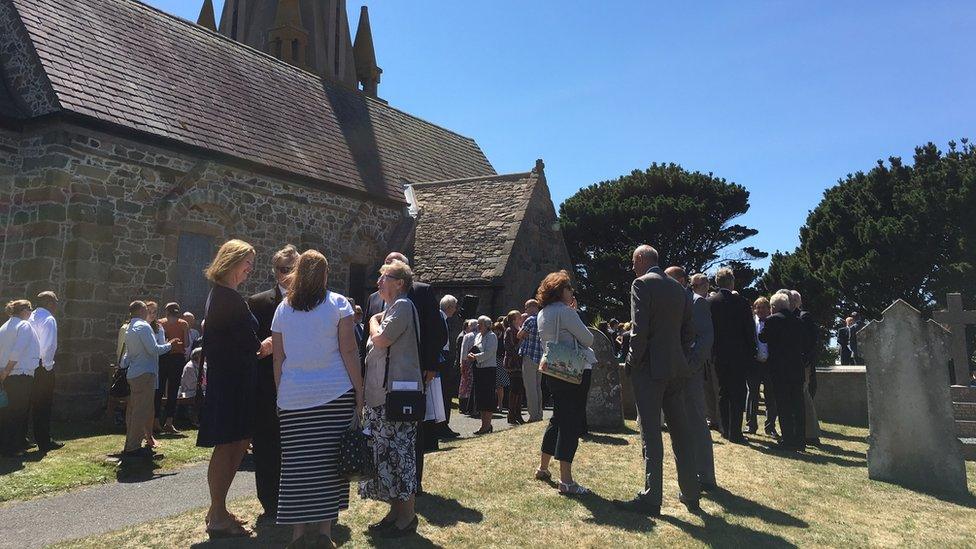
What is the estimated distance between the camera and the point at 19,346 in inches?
283

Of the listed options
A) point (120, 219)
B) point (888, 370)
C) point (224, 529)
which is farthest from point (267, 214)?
point (888, 370)

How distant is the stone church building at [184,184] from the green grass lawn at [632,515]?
7.68m

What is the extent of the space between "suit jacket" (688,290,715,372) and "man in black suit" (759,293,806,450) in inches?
58.5

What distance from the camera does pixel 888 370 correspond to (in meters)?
6.08

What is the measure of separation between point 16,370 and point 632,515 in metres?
7.13

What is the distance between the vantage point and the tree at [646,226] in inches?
1416

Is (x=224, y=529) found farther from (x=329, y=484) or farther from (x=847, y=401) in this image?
(x=847, y=401)

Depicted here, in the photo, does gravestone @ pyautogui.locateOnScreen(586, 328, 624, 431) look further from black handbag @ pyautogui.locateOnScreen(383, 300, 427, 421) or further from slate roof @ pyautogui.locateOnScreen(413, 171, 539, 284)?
slate roof @ pyautogui.locateOnScreen(413, 171, 539, 284)

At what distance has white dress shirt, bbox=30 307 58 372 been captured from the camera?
7.63 meters

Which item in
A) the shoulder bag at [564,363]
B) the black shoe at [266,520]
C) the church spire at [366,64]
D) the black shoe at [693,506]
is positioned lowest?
the black shoe at [266,520]

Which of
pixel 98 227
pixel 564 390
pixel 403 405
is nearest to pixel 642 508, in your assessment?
pixel 564 390

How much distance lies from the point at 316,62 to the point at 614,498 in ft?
95.2

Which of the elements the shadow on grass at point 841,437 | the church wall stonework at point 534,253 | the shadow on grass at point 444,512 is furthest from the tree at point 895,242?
the shadow on grass at point 444,512

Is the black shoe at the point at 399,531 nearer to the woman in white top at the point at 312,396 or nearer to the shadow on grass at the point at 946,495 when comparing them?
the woman in white top at the point at 312,396
